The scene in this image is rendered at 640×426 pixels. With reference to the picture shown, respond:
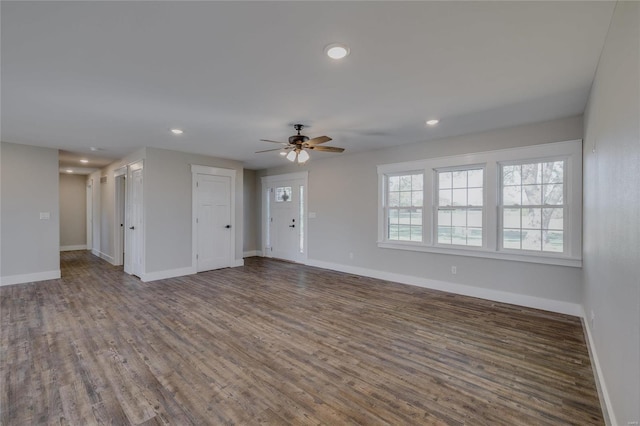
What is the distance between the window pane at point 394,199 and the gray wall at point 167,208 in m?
3.99

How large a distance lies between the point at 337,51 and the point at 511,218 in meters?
3.62

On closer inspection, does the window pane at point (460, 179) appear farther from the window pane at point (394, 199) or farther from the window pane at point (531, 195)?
the window pane at point (394, 199)

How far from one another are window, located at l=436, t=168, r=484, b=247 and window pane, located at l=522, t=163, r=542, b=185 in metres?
0.54

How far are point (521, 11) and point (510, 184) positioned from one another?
3.09 meters

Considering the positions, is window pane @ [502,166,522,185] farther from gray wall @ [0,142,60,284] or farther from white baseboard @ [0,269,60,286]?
white baseboard @ [0,269,60,286]

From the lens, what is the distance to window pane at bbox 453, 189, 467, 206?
4703 millimetres

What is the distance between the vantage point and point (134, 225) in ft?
19.6

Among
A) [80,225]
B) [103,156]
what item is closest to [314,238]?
[103,156]

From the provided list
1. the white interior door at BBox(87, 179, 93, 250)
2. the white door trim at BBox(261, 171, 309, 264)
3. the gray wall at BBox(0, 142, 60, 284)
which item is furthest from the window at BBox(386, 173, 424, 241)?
the white interior door at BBox(87, 179, 93, 250)

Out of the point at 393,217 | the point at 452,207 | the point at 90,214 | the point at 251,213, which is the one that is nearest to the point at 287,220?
the point at 251,213

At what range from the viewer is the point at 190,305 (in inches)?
163

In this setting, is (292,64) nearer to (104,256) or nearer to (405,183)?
(405,183)

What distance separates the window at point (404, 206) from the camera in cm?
525

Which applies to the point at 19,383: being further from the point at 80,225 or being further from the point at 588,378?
the point at 80,225
